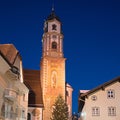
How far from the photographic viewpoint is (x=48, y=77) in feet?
230

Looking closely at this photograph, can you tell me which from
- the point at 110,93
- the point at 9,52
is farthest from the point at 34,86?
the point at 110,93

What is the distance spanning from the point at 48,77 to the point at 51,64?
3430 millimetres

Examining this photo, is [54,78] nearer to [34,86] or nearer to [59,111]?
[34,86]

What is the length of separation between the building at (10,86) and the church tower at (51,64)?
14.1 meters

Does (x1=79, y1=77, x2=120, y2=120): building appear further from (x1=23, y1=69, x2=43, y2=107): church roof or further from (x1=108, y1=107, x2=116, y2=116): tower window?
(x1=23, y1=69, x2=43, y2=107): church roof

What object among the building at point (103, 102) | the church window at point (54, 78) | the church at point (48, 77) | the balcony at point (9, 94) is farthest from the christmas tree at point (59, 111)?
the balcony at point (9, 94)

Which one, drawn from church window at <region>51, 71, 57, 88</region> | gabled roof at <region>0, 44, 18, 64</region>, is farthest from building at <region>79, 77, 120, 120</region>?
church window at <region>51, 71, 57, 88</region>

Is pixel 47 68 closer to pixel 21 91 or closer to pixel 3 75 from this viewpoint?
pixel 21 91

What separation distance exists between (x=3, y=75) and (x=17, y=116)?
11779mm

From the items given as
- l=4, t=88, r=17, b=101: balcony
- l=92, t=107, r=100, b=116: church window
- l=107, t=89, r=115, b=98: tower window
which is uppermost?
l=107, t=89, r=115, b=98: tower window

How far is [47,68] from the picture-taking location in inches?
2785

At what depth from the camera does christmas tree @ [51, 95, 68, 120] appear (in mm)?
60500

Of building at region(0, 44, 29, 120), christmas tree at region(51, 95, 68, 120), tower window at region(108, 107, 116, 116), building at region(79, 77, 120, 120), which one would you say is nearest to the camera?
building at region(0, 44, 29, 120)

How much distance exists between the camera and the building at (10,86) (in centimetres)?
3906
